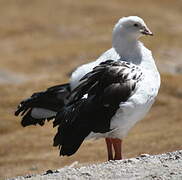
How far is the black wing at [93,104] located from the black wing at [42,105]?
1881 millimetres

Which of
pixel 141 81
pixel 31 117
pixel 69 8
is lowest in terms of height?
pixel 69 8

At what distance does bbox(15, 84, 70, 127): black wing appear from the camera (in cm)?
1495

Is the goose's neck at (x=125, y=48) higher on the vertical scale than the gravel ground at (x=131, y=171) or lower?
higher

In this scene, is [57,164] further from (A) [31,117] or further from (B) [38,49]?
(B) [38,49]

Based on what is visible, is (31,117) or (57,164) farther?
(57,164)

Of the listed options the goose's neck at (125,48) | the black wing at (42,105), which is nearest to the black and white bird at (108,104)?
the goose's neck at (125,48)

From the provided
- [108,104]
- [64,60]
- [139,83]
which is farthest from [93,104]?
[64,60]

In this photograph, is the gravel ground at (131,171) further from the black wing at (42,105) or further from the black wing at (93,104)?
the black wing at (42,105)

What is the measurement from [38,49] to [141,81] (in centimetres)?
3688

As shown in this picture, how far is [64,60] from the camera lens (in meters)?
45.2

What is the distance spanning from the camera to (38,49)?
49.6 m

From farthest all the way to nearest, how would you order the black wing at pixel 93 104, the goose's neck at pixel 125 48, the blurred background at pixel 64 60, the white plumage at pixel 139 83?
the blurred background at pixel 64 60, the goose's neck at pixel 125 48, the white plumage at pixel 139 83, the black wing at pixel 93 104

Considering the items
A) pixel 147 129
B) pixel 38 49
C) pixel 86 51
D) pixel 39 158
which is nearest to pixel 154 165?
pixel 39 158

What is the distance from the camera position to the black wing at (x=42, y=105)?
49.0 feet
